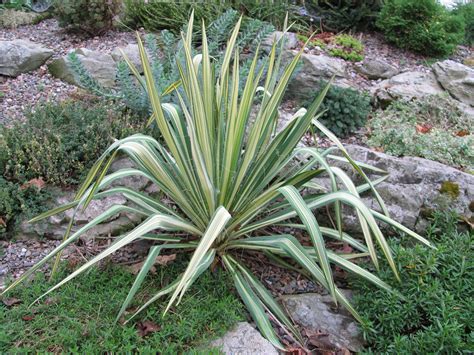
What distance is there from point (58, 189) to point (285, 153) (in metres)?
1.44

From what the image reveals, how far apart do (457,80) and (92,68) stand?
352 centimetres

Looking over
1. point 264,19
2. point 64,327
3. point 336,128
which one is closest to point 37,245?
point 64,327

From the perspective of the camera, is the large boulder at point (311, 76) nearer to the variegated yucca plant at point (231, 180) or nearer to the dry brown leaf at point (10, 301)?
the variegated yucca plant at point (231, 180)

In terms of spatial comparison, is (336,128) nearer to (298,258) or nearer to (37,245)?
(298,258)

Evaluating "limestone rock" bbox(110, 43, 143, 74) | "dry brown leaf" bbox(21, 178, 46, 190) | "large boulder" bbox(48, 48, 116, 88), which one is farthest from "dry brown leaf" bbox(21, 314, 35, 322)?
"limestone rock" bbox(110, 43, 143, 74)

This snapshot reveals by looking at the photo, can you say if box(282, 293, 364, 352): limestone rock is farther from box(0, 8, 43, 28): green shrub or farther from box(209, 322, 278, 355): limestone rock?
box(0, 8, 43, 28): green shrub

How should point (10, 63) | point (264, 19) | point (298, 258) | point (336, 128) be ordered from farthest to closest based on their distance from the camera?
1. point (264, 19)
2. point (10, 63)
3. point (336, 128)
4. point (298, 258)

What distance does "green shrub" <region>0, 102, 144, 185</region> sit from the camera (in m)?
2.85

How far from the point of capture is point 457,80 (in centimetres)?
462

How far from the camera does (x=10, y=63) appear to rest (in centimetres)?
442

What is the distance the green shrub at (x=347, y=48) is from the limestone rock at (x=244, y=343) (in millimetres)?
3516

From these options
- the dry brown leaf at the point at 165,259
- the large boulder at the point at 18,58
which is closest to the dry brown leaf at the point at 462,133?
the dry brown leaf at the point at 165,259

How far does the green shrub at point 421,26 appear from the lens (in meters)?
5.18

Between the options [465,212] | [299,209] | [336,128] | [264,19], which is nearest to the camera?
[299,209]
